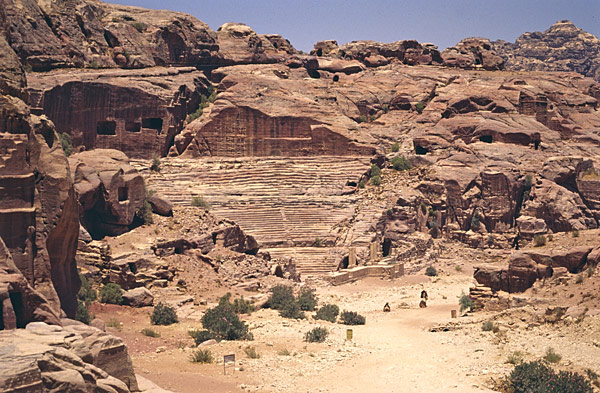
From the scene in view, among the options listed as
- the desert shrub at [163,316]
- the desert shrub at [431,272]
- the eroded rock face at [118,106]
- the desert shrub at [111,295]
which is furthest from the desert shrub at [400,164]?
the desert shrub at [163,316]

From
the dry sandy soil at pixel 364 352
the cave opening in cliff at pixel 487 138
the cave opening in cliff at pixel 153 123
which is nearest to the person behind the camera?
the dry sandy soil at pixel 364 352

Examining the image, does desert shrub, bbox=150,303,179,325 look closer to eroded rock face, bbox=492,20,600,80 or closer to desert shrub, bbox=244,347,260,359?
desert shrub, bbox=244,347,260,359

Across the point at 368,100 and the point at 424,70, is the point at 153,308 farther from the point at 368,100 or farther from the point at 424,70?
the point at 424,70

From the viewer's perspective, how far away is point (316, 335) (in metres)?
23.1

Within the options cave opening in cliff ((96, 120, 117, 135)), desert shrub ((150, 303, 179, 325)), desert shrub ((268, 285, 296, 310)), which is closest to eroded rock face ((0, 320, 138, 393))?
desert shrub ((150, 303, 179, 325))

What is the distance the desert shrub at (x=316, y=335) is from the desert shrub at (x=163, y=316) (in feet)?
15.9

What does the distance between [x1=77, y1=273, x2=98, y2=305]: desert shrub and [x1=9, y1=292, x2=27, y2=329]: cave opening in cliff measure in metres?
10.6

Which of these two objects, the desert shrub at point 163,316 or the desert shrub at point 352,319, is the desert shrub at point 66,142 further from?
the desert shrub at point 352,319

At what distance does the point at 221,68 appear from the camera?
64.0 meters

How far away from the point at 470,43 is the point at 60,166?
6440 cm

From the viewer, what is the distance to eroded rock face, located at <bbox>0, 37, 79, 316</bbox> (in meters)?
17.7

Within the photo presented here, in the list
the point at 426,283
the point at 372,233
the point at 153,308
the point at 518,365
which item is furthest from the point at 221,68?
the point at 518,365

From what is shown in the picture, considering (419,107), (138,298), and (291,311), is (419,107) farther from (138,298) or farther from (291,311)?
(138,298)

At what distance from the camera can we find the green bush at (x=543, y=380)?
53.3ft
